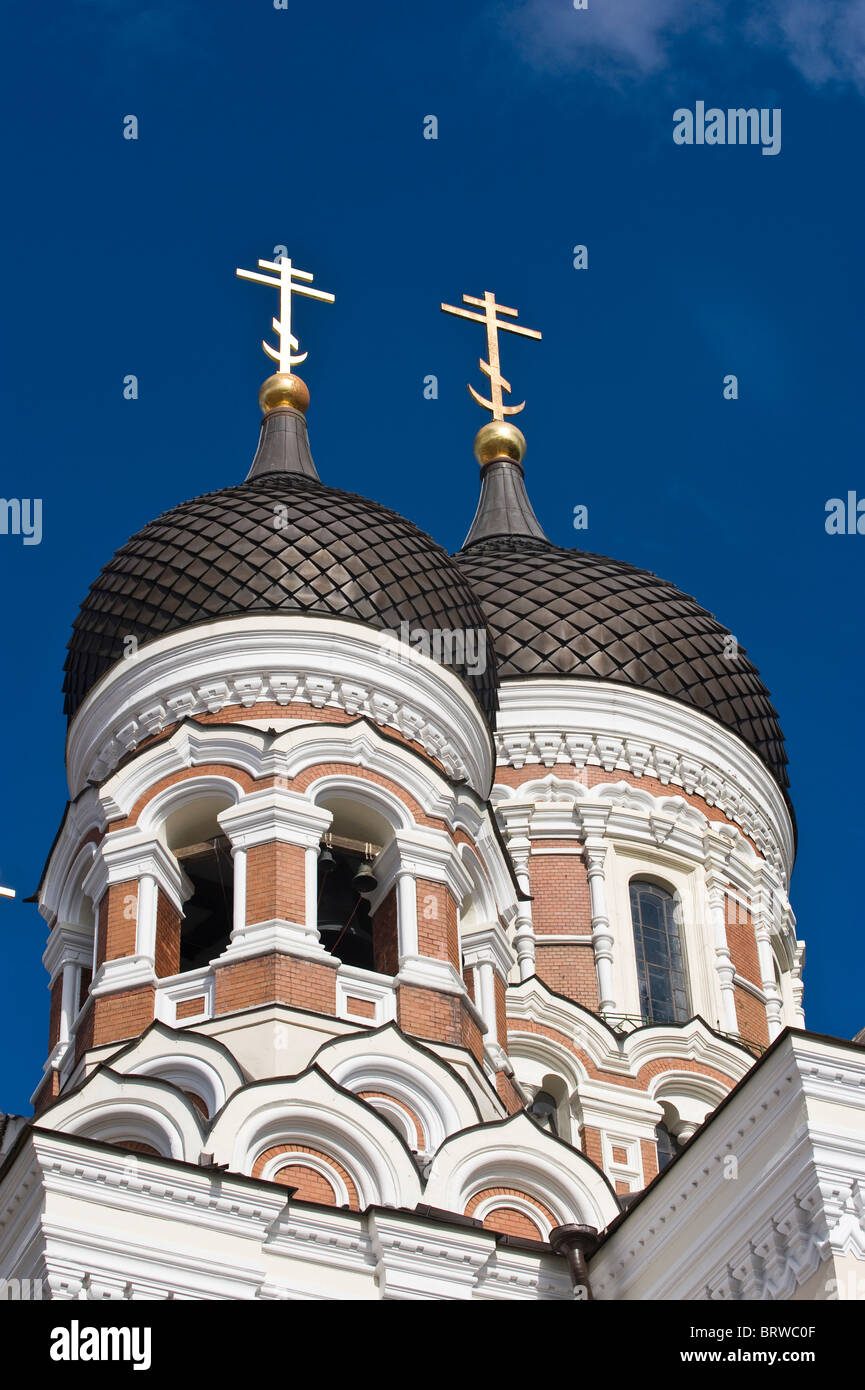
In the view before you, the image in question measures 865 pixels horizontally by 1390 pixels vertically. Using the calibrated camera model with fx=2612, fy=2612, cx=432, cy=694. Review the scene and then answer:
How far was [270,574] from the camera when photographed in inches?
747

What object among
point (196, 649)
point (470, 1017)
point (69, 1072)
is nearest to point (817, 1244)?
point (470, 1017)

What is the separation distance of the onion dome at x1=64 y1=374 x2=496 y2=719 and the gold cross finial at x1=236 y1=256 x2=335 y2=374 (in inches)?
104

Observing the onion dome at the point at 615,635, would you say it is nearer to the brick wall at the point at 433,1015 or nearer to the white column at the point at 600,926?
the white column at the point at 600,926

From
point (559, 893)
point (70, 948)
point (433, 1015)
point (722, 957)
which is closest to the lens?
point (433, 1015)

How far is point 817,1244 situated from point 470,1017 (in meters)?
5.50

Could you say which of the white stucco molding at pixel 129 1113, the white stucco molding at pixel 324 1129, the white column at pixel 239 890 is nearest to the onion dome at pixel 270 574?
the white column at pixel 239 890

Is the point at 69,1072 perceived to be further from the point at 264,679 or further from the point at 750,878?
the point at 750,878

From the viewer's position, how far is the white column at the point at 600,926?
2152 cm

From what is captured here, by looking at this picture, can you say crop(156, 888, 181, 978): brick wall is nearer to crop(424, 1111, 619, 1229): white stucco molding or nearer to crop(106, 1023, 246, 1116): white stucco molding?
crop(106, 1023, 246, 1116): white stucco molding

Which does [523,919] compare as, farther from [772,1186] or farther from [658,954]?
[772,1186]

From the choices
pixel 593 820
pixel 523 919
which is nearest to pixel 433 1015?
pixel 523 919

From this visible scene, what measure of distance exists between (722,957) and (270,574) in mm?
5695

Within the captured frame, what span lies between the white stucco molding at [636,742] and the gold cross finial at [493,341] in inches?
202

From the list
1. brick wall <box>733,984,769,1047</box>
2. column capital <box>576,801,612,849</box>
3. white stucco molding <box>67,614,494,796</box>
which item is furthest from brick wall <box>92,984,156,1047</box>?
brick wall <box>733,984,769,1047</box>
